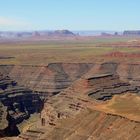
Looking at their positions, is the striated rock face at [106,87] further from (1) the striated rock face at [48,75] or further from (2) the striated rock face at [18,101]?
(1) the striated rock face at [48,75]

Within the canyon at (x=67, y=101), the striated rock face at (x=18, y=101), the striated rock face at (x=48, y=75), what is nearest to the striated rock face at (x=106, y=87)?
the canyon at (x=67, y=101)

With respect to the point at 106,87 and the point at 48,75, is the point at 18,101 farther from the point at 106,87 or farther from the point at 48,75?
the point at 48,75

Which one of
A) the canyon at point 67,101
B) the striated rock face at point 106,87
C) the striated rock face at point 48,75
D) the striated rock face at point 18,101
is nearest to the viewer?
the canyon at point 67,101

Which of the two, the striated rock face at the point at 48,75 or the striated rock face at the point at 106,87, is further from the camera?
the striated rock face at the point at 48,75

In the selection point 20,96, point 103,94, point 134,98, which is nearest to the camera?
point 134,98

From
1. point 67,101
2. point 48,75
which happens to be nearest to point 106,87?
point 67,101

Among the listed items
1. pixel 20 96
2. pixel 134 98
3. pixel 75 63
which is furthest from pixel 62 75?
pixel 134 98

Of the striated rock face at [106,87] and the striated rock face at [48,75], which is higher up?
the striated rock face at [106,87]

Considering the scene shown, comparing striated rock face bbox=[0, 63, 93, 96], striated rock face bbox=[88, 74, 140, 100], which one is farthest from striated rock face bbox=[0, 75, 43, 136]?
striated rock face bbox=[88, 74, 140, 100]

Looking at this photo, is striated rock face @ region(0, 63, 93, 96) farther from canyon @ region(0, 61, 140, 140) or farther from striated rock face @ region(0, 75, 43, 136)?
striated rock face @ region(0, 75, 43, 136)

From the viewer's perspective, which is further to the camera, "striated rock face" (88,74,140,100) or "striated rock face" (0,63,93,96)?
"striated rock face" (0,63,93,96)

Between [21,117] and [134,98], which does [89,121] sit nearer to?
[134,98]
